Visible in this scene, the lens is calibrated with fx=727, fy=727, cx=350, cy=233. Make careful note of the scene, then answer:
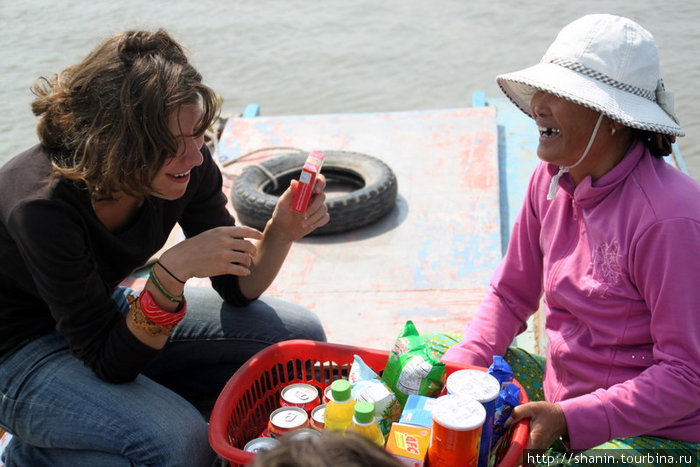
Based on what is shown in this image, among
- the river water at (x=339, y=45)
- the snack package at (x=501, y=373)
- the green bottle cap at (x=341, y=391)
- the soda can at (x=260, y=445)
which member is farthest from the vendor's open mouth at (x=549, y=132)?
the river water at (x=339, y=45)

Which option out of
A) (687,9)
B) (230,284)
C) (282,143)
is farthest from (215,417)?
(687,9)

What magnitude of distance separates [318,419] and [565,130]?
1.07 metres

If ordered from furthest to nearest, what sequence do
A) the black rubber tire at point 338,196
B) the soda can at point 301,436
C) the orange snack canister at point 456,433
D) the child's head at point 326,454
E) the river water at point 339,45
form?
the river water at point 339,45 → the black rubber tire at point 338,196 → the orange snack canister at point 456,433 → the soda can at point 301,436 → the child's head at point 326,454

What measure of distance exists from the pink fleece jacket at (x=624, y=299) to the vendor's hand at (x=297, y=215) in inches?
27.8

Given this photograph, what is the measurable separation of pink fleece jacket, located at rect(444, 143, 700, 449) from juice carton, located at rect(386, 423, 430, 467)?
1.35 feet

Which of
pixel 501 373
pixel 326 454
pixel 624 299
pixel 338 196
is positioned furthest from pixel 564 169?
pixel 338 196

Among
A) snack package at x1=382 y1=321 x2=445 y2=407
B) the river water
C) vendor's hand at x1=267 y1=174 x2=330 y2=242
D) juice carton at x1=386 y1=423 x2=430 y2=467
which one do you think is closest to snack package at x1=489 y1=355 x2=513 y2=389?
snack package at x1=382 y1=321 x2=445 y2=407

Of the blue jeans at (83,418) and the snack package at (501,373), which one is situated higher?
the snack package at (501,373)

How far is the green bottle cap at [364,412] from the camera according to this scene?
1.82 m

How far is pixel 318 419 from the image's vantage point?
2.05 meters

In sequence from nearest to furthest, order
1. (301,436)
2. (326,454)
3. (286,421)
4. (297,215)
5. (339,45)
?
(326,454)
(301,436)
(286,421)
(297,215)
(339,45)

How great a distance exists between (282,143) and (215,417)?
10.4ft

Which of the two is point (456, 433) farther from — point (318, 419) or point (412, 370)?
point (318, 419)

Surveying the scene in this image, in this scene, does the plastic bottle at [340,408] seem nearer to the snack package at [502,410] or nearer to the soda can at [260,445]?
the soda can at [260,445]
